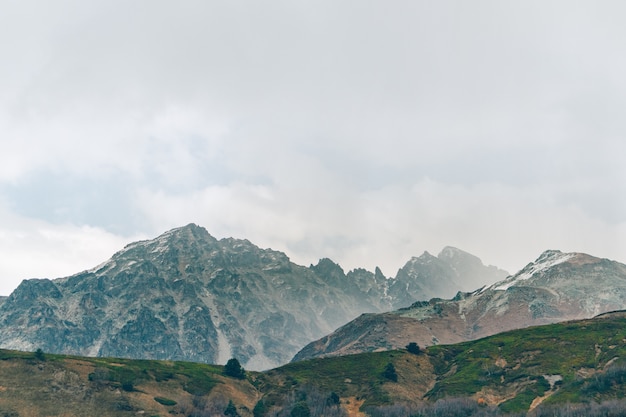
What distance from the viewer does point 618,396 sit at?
161 meters

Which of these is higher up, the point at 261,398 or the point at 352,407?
the point at 261,398

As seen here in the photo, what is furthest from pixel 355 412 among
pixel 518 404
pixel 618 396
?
pixel 618 396

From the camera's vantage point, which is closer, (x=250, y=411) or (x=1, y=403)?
(x=1, y=403)

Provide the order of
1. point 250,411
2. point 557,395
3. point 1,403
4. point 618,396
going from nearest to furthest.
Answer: point 1,403, point 618,396, point 557,395, point 250,411

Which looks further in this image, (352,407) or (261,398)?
(261,398)

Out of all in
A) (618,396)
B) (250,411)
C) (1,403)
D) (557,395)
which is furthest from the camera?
(250,411)

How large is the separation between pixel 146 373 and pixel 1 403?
55.3 metres

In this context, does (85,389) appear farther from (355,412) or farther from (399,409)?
(399,409)

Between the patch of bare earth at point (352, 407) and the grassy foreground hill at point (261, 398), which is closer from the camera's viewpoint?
the grassy foreground hill at point (261, 398)

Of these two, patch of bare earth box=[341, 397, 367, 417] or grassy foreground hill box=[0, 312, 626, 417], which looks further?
patch of bare earth box=[341, 397, 367, 417]

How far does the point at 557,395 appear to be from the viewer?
564 ft

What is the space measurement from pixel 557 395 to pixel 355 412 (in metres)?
66.8

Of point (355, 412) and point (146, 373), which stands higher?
point (146, 373)

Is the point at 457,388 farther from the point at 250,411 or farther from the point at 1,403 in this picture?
the point at 1,403
